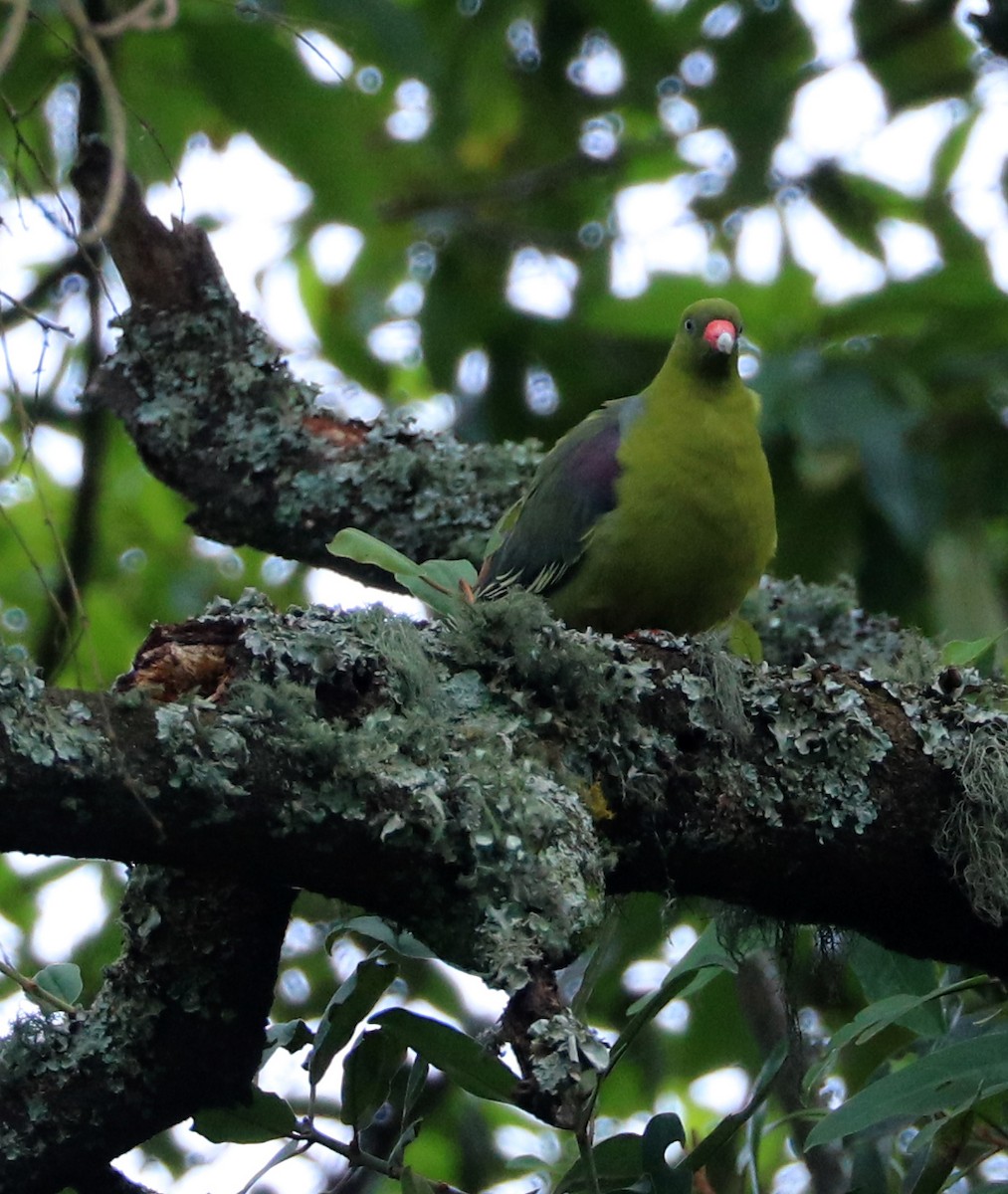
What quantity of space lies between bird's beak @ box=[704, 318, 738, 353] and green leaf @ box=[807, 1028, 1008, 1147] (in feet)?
5.26

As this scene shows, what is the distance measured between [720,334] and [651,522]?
563 millimetres

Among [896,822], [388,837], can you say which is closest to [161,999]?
[388,837]

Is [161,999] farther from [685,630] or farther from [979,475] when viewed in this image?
[979,475]

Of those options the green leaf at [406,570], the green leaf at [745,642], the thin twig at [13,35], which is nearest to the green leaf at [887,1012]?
the green leaf at [745,642]

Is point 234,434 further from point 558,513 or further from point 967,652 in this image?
point 967,652

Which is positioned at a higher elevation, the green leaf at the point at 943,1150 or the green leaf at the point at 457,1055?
the green leaf at the point at 457,1055

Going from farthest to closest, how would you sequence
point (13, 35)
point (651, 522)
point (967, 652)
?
point (651, 522) < point (967, 652) < point (13, 35)

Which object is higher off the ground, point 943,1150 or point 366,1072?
point 366,1072

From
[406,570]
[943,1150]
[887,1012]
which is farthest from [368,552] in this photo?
[943,1150]

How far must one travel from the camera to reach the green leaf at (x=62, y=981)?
215cm

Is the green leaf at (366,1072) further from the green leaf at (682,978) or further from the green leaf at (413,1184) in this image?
the green leaf at (682,978)

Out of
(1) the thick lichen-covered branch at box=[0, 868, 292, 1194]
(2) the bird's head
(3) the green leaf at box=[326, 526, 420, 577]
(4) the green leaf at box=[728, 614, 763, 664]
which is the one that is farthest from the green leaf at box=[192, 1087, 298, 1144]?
(2) the bird's head

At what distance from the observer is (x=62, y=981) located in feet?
7.15

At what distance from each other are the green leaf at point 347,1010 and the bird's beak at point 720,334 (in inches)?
64.8
